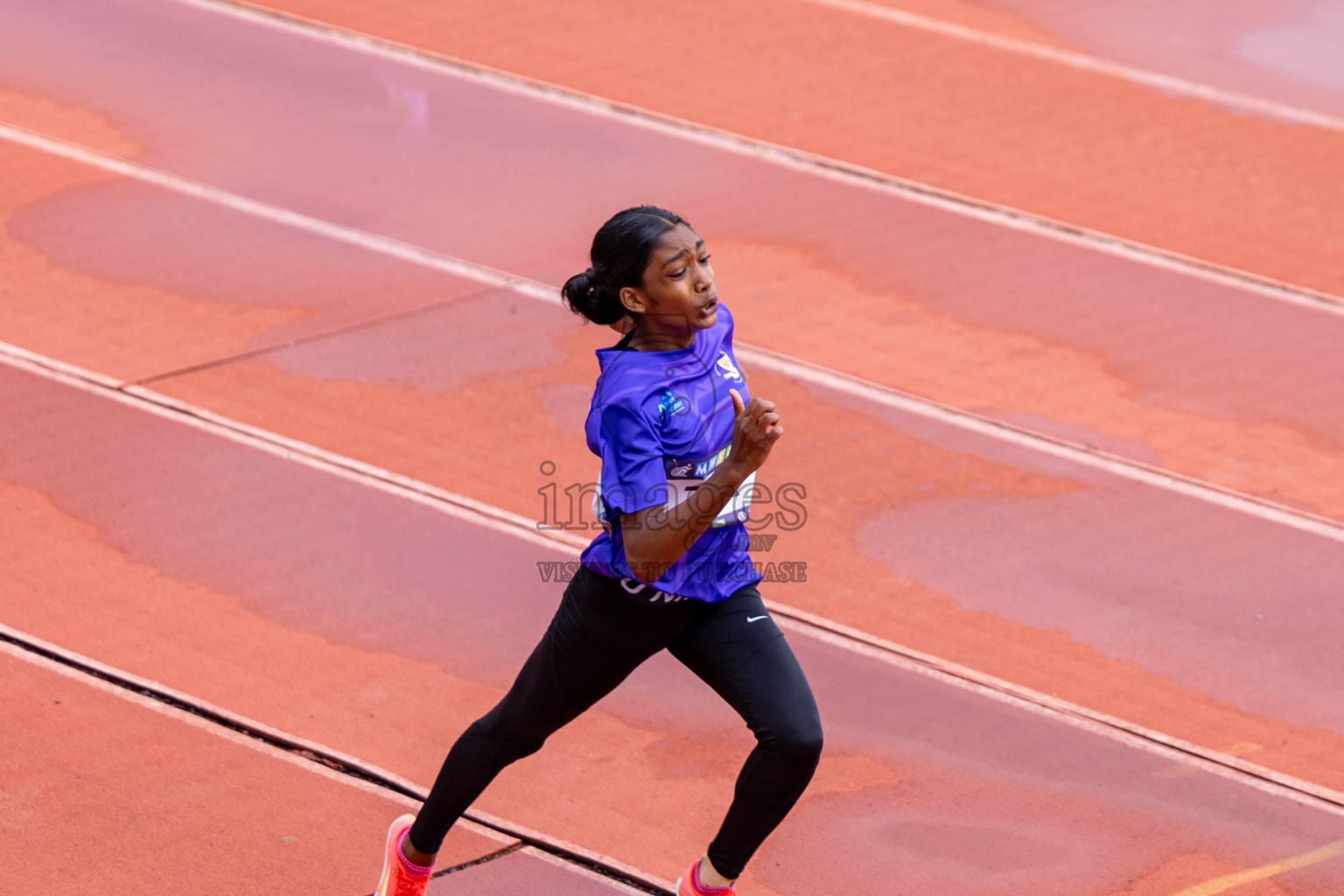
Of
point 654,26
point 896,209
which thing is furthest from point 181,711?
point 654,26

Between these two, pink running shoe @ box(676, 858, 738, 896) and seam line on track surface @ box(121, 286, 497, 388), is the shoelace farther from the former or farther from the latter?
seam line on track surface @ box(121, 286, 497, 388)

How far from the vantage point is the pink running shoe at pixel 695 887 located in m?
4.14

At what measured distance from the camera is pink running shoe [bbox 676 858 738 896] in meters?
4.14

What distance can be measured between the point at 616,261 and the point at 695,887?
1.53 m

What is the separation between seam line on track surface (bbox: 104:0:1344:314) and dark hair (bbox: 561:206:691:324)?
5605 mm

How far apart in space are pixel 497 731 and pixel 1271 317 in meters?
5.64

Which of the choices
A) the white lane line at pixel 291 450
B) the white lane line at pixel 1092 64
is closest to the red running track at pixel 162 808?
the white lane line at pixel 291 450

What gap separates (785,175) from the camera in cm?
968

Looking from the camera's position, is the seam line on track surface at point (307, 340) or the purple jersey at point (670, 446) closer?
the purple jersey at point (670, 446)

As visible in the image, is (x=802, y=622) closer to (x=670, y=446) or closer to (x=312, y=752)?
(x=312, y=752)

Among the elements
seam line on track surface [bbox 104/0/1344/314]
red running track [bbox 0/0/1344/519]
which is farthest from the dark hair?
seam line on track surface [bbox 104/0/1344/314]

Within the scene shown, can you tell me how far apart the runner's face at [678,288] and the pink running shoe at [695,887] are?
1315mm

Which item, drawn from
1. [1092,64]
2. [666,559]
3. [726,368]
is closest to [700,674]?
[666,559]

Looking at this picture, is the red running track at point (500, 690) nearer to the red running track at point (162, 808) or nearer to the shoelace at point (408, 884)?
the red running track at point (162, 808)
